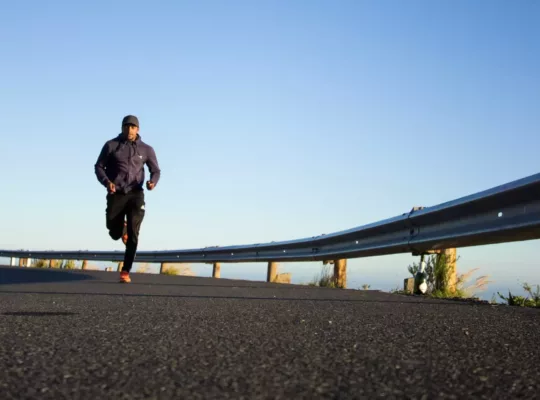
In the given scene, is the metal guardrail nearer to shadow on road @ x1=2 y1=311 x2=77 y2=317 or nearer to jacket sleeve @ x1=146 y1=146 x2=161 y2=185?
jacket sleeve @ x1=146 y1=146 x2=161 y2=185

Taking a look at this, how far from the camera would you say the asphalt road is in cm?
231

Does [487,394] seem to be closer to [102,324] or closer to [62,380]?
[62,380]

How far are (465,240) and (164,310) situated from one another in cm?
330

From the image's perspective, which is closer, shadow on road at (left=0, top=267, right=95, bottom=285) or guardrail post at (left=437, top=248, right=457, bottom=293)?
Answer: guardrail post at (left=437, top=248, right=457, bottom=293)

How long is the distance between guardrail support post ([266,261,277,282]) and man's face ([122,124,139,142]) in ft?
11.6

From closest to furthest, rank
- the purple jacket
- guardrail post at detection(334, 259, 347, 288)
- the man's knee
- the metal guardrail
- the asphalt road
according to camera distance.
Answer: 1. the asphalt road
2. the metal guardrail
3. the purple jacket
4. guardrail post at detection(334, 259, 347, 288)
5. the man's knee

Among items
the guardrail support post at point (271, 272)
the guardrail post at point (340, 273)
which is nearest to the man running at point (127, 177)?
the guardrail support post at point (271, 272)

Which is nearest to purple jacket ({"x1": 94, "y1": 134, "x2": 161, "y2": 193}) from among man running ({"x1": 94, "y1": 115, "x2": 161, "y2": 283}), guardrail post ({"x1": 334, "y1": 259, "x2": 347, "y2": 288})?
man running ({"x1": 94, "y1": 115, "x2": 161, "y2": 283})

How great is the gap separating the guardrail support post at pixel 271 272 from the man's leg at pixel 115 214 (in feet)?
9.44

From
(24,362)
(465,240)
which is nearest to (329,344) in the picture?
(24,362)

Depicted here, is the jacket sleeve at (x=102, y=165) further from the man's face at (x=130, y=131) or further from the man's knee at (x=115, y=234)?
the man's knee at (x=115, y=234)

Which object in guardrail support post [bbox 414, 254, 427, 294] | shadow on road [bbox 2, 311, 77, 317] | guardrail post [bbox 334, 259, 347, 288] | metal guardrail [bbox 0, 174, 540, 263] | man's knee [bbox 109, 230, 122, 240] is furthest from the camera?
man's knee [bbox 109, 230, 122, 240]

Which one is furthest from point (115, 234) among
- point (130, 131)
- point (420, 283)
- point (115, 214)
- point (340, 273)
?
point (420, 283)

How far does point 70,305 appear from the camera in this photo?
5441mm
